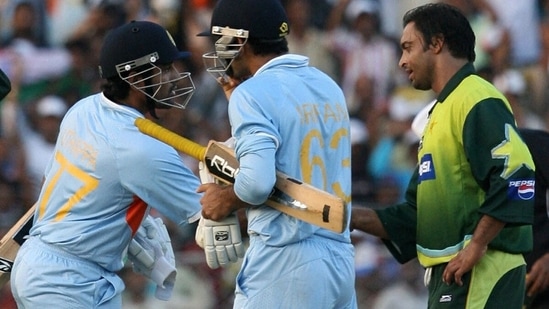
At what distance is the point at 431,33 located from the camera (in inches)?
213

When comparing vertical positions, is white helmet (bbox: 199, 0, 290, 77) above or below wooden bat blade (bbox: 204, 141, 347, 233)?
above

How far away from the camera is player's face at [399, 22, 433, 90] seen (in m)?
5.44

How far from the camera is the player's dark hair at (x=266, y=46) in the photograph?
203 inches

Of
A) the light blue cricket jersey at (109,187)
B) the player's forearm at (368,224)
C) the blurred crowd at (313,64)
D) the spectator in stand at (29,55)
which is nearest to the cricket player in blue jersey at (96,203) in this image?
the light blue cricket jersey at (109,187)

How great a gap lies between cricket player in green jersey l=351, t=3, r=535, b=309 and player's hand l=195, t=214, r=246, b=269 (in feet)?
2.92

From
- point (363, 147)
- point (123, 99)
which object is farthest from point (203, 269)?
point (123, 99)

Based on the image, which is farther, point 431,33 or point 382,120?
point 382,120

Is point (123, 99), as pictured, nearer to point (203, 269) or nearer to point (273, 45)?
point (273, 45)

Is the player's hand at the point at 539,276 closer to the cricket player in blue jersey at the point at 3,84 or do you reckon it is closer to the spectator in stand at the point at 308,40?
the cricket player in blue jersey at the point at 3,84

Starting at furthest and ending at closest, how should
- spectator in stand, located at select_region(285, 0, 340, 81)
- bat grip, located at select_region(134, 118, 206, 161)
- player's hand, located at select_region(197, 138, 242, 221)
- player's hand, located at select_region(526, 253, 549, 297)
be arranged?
spectator in stand, located at select_region(285, 0, 340, 81) → player's hand, located at select_region(526, 253, 549, 297) → bat grip, located at select_region(134, 118, 206, 161) → player's hand, located at select_region(197, 138, 242, 221)

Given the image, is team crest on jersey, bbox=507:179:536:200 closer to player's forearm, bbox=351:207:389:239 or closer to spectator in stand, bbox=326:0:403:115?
player's forearm, bbox=351:207:389:239

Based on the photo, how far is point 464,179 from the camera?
524 cm

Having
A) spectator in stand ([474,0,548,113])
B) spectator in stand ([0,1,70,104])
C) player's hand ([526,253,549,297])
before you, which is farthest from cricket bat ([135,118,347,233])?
spectator in stand ([474,0,548,113])

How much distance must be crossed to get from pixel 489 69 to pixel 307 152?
581 cm
